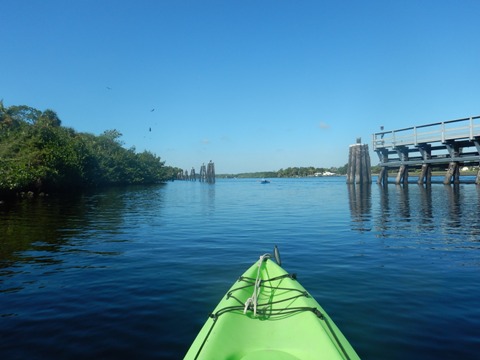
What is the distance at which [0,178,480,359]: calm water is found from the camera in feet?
16.3

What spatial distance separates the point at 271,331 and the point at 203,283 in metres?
3.45

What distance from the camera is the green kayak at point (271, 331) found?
3801 mm

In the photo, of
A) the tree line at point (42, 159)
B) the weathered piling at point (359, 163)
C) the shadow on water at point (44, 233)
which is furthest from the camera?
the weathered piling at point (359, 163)

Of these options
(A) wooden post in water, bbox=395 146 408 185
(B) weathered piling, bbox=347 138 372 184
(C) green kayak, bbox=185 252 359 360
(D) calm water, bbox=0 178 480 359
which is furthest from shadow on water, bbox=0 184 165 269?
(A) wooden post in water, bbox=395 146 408 185

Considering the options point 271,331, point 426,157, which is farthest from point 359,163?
point 271,331

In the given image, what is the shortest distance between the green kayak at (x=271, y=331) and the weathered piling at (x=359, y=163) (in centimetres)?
4205

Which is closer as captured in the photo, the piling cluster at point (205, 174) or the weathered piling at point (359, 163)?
the weathered piling at point (359, 163)

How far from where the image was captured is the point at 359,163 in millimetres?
46125

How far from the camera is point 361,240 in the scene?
1248 cm

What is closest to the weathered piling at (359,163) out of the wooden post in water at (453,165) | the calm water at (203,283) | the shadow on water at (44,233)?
the wooden post in water at (453,165)

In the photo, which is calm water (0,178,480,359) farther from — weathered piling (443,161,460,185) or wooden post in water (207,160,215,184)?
wooden post in water (207,160,215,184)

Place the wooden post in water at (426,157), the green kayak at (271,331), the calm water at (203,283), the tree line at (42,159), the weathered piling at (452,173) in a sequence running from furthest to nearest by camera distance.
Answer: the wooden post in water at (426,157)
the weathered piling at (452,173)
the tree line at (42,159)
the calm water at (203,283)
the green kayak at (271,331)

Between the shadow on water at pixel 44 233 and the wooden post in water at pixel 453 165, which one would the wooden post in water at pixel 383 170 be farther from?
the shadow on water at pixel 44 233

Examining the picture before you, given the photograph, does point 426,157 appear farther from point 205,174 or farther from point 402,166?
point 205,174
